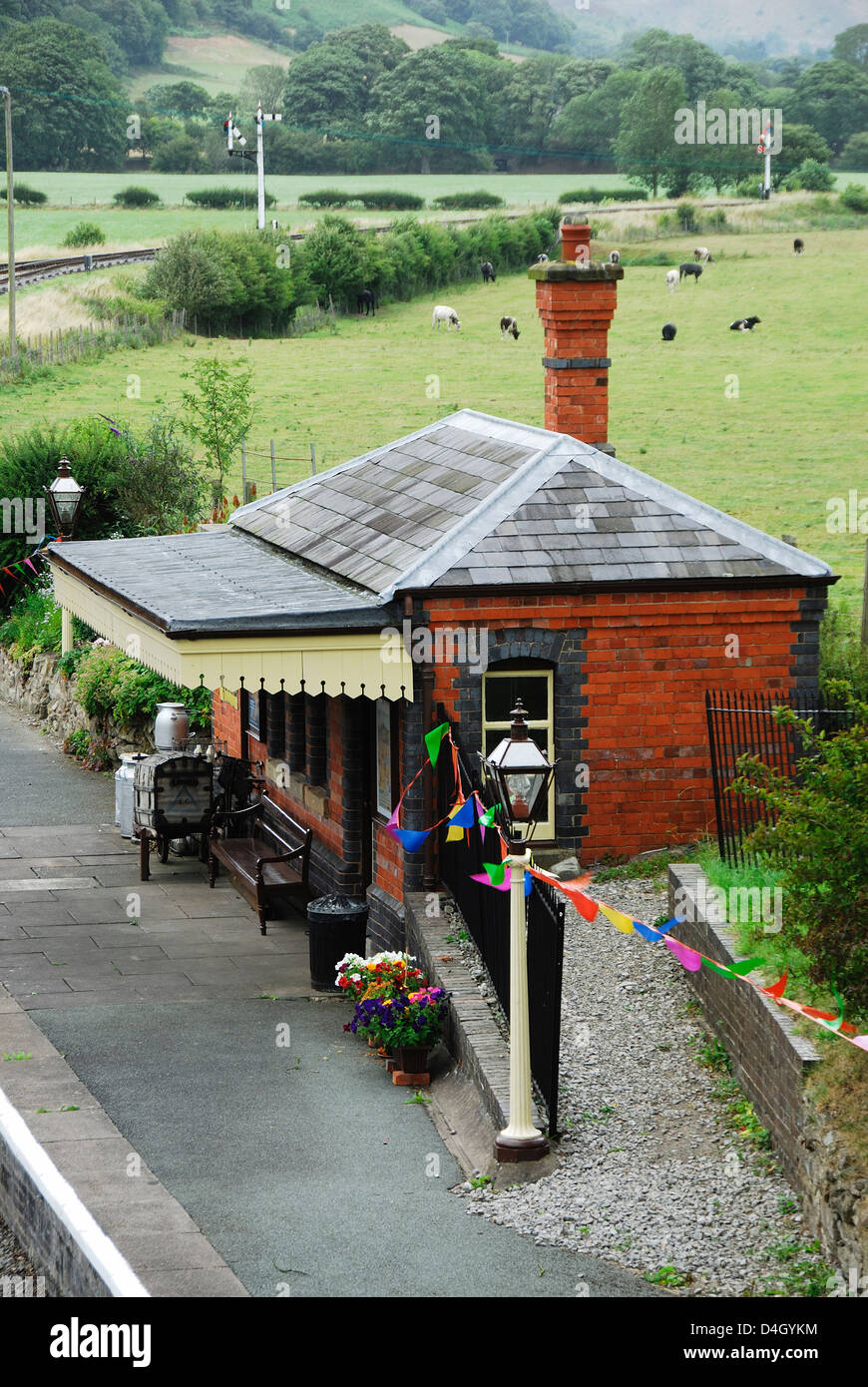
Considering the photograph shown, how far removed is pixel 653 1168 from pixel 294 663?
5412mm

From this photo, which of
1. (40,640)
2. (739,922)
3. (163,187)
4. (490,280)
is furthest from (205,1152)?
(163,187)

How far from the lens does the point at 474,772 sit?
45.5 feet

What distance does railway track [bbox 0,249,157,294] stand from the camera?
2502 inches

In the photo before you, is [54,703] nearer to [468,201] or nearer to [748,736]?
[748,736]

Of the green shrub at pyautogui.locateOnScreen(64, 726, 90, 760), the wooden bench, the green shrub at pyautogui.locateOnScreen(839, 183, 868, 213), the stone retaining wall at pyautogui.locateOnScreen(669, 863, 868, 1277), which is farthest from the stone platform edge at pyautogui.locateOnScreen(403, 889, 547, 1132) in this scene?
the green shrub at pyautogui.locateOnScreen(839, 183, 868, 213)

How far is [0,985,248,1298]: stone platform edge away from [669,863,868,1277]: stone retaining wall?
295 centimetres

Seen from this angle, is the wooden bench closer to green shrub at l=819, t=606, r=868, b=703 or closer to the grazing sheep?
green shrub at l=819, t=606, r=868, b=703

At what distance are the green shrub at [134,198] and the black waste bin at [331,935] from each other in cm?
8711

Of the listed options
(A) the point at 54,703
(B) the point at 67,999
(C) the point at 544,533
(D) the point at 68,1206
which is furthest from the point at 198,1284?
(A) the point at 54,703

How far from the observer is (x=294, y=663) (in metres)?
14.0

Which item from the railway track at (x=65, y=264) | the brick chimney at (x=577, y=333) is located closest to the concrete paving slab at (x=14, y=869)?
the brick chimney at (x=577, y=333)

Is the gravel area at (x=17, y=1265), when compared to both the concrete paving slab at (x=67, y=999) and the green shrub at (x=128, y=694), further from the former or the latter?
the green shrub at (x=128, y=694)

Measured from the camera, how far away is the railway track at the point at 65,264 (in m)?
63.6

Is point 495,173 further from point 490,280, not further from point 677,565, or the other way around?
point 677,565
